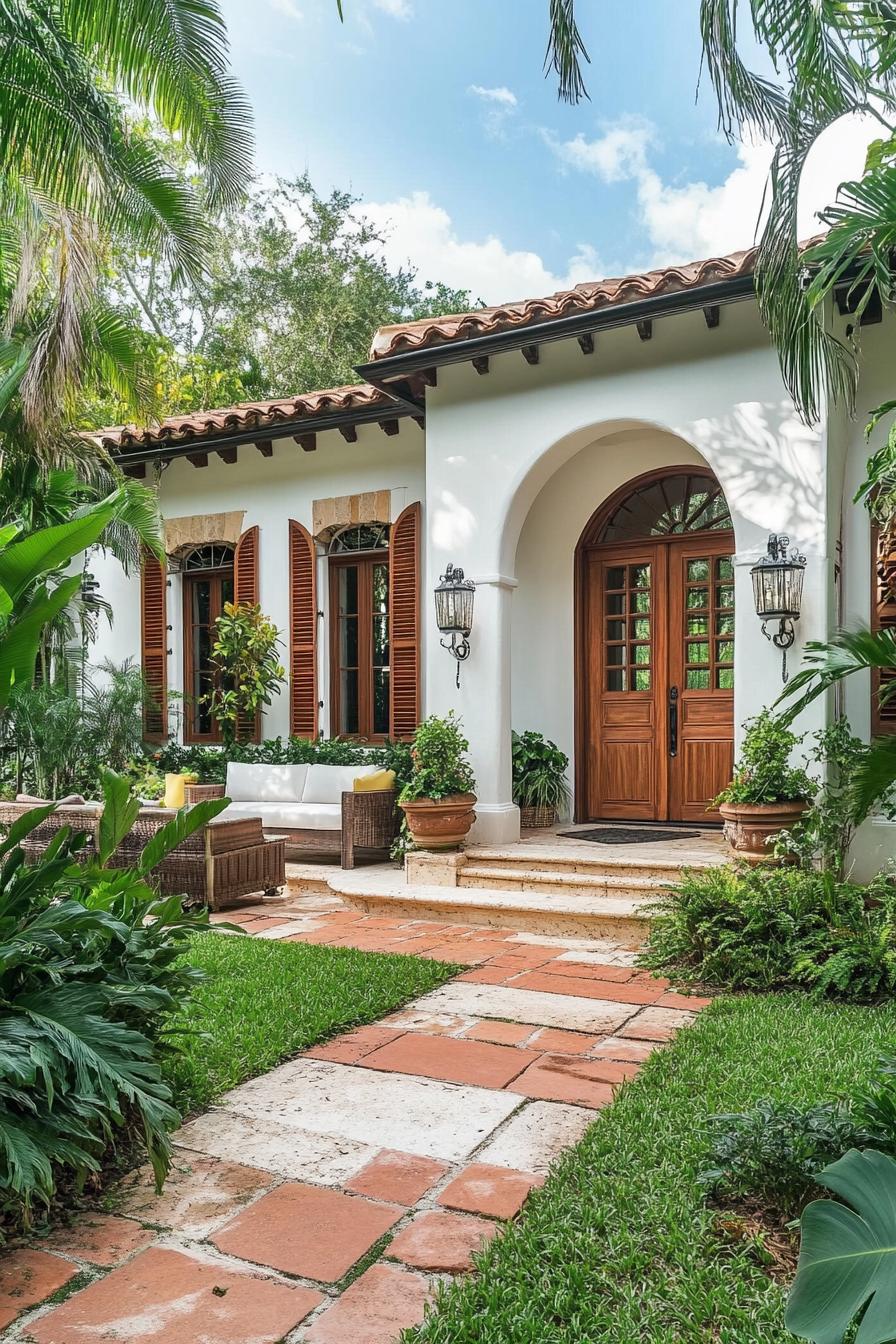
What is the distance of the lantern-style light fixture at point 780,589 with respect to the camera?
20.1ft

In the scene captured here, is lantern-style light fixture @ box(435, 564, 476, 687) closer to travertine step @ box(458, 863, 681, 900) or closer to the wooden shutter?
travertine step @ box(458, 863, 681, 900)

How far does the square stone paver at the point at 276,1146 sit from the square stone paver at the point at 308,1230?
12 cm

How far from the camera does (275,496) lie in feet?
32.0

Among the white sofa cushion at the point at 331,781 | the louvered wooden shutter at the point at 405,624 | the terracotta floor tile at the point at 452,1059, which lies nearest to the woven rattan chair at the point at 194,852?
the white sofa cushion at the point at 331,781

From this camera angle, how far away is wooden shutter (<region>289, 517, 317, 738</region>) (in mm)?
9406

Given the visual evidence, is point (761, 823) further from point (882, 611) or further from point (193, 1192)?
point (193, 1192)

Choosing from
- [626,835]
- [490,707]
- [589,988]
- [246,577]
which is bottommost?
[589,988]

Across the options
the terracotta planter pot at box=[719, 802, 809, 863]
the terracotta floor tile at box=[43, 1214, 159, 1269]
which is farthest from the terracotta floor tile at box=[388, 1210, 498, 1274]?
the terracotta planter pot at box=[719, 802, 809, 863]

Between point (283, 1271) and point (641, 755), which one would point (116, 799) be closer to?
point (283, 1271)

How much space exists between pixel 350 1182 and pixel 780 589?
465 centimetres

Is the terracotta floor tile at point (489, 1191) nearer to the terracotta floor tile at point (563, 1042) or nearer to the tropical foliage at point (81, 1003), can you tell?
the tropical foliage at point (81, 1003)

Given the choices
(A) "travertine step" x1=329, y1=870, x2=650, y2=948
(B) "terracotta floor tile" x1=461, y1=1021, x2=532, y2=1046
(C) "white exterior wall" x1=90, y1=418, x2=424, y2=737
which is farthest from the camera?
(C) "white exterior wall" x1=90, y1=418, x2=424, y2=737

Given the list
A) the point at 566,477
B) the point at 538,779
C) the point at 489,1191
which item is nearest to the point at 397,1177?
the point at 489,1191

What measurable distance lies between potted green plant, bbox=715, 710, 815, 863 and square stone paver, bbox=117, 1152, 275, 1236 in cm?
401
